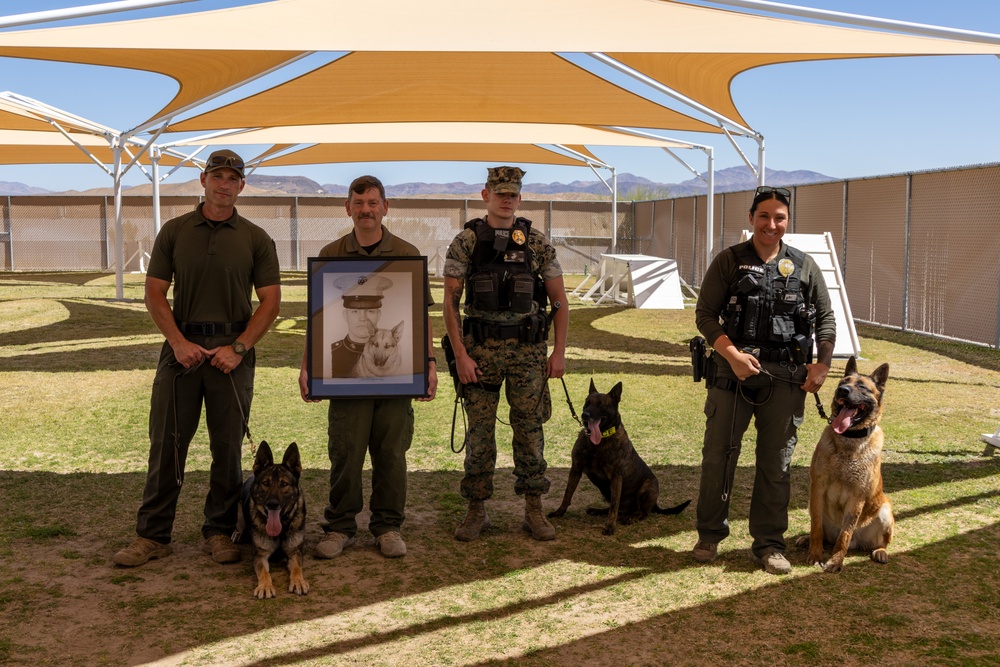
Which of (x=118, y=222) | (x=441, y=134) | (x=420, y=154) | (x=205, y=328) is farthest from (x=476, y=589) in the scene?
(x=420, y=154)

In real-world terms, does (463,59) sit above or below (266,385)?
above

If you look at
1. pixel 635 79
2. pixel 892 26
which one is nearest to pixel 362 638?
pixel 892 26

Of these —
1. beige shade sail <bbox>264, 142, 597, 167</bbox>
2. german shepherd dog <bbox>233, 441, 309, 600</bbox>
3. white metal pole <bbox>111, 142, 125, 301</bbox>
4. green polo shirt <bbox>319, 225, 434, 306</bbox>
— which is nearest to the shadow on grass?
german shepherd dog <bbox>233, 441, 309, 600</bbox>

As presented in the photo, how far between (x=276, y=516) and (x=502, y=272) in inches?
65.5

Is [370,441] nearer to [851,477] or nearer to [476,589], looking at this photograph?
[476,589]

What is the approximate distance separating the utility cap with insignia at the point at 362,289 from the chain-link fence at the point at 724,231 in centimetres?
1069

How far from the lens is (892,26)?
7.49m

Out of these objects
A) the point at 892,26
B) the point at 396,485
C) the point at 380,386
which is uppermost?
the point at 892,26

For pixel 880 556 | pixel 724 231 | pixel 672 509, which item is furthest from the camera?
pixel 724 231

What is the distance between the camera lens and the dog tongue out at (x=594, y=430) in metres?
4.95

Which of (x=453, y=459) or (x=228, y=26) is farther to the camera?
(x=228, y=26)

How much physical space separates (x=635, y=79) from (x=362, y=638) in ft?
28.4

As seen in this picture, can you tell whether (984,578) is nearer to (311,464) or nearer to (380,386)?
(380,386)

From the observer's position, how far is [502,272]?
4637mm
